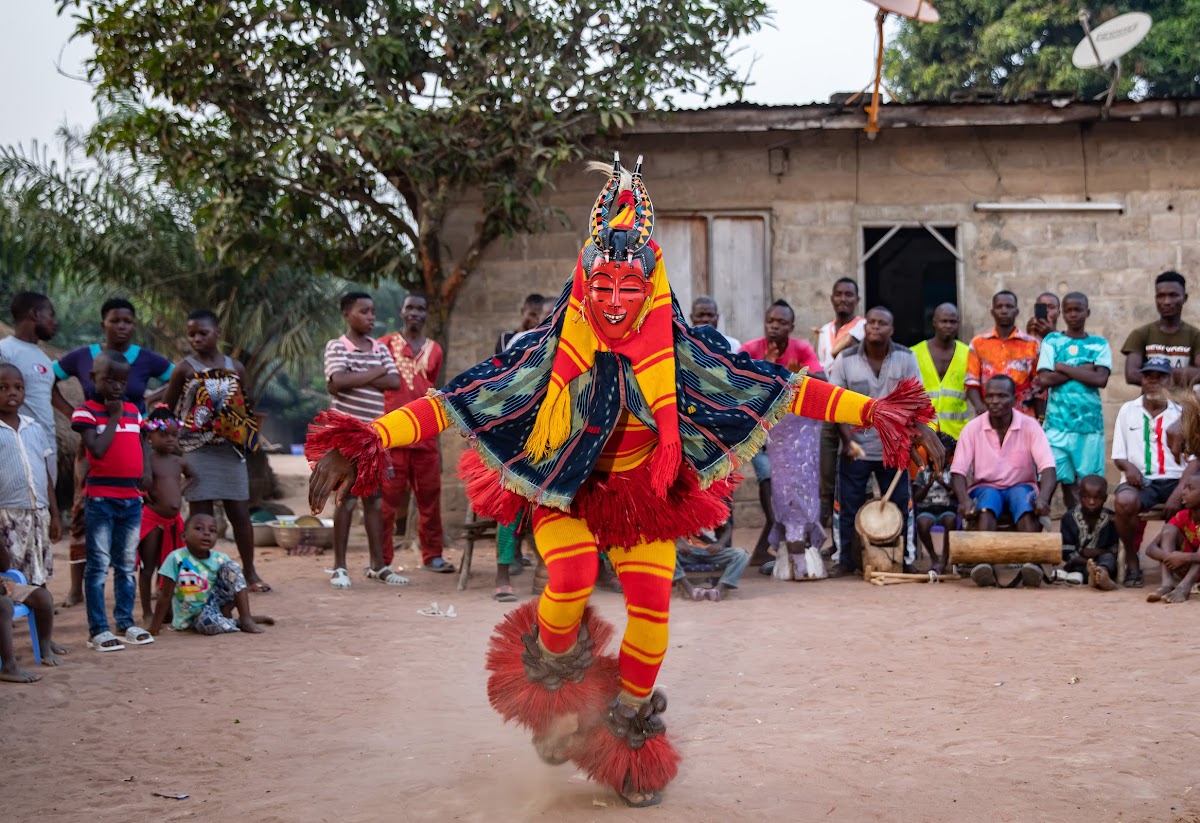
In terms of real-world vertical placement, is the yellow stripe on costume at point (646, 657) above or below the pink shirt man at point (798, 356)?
below

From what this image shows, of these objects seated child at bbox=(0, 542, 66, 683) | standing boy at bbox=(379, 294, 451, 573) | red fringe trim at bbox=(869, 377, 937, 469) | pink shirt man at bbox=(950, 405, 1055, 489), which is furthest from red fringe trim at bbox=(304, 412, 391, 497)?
pink shirt man at bbox=(950, 405, 1055, 489)

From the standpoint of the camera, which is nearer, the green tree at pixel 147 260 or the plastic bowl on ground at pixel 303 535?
the plastic bowl on ground at pixel 303 535

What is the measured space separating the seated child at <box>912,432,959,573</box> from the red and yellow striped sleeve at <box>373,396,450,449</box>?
583cm

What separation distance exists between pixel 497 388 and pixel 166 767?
1.97 metres

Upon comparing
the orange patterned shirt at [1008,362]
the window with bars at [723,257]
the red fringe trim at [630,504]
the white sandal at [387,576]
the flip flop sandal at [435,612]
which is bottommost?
the flip flop sandal at [435,612]

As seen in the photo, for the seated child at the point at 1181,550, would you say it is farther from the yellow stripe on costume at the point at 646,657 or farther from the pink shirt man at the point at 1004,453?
the yellow stripe on costume at the point at 646,657

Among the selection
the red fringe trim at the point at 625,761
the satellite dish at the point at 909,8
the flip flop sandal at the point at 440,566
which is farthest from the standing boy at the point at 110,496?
the satellite dish at the point at 909,8

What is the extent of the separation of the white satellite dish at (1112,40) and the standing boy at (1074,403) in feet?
10.8

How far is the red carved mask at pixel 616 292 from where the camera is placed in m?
4.50

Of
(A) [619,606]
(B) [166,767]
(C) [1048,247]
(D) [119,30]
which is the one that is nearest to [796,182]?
(C) [1048,247]

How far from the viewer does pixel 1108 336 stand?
39.7ft

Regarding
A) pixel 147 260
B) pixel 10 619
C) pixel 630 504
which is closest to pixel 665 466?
pixel 630 504

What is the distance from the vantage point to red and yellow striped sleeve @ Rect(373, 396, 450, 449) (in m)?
4.42

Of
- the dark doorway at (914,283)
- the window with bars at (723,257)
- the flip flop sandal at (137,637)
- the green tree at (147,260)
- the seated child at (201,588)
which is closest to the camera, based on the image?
the flip flop sandal at (137,637)
